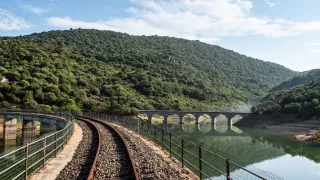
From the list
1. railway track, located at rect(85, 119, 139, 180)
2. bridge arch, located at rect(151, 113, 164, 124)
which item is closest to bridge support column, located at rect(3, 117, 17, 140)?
railway track, located at rect(85, 119, 139, 180)

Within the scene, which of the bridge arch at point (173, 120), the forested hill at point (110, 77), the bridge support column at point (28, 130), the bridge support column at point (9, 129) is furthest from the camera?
the bridge arch at point (173, 120)

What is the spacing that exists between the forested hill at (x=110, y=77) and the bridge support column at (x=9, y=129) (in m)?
19.1

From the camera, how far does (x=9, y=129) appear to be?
55.0 meters

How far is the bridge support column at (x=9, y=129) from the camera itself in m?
53.5

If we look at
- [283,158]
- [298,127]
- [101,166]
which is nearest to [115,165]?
[101,166]

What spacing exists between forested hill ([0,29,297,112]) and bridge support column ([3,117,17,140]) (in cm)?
1911

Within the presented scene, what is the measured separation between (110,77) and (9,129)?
69405 mm

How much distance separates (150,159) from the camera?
15.8m

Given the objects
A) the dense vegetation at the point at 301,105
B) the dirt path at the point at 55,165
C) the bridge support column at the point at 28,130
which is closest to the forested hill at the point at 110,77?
the bridge support column at the point at 28,130

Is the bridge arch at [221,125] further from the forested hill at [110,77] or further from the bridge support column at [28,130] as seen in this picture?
the bridge support column at [28,130]

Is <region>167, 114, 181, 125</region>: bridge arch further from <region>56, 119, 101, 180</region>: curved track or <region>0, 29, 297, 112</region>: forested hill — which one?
<region>56, 119, 101, 180</region>: curved track

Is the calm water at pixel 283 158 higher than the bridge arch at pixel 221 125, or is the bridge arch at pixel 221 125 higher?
the calm water at pixel 283 158

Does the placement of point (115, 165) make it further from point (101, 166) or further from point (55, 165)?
point (55, 165)

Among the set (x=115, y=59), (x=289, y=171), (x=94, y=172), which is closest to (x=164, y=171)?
(x=94, y=172)
